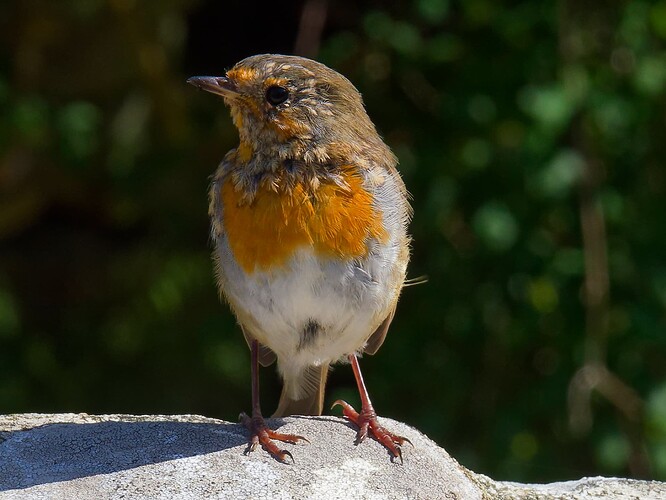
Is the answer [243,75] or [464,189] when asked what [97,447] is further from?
[464,189]

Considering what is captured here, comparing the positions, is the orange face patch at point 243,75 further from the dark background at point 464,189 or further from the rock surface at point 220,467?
the dark background at point 464,189

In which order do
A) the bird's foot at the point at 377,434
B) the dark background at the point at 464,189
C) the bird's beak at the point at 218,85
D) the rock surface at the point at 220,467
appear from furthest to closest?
the dark background at the point at 464,189, the bird's beak at the point at 218,85, the bird's foot at the point at 377,434, the rock surface at the point at 220,467

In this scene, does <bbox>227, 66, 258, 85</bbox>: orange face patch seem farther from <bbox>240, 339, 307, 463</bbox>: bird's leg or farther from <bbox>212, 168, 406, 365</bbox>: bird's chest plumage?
<bbox>240, 339, 307, 463</bbox>: bird's leg

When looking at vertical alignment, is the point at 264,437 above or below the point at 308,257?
below

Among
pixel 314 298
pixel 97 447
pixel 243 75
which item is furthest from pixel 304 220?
pixel 97 447

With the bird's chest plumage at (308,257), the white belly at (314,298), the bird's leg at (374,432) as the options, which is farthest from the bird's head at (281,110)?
the bird's leg at (374,432)

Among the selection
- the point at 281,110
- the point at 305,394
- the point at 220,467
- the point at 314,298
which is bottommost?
the point at 305,394
